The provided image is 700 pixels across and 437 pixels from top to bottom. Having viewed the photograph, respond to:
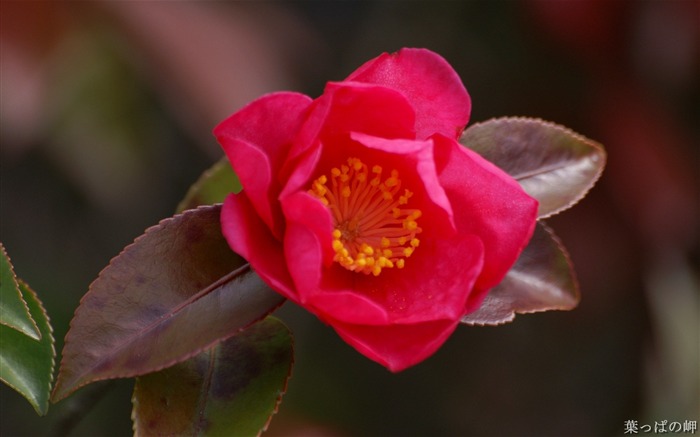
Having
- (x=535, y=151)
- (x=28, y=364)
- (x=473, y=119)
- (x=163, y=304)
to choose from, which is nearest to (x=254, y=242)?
(x=163, y=304)

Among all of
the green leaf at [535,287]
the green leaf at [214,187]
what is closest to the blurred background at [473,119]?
the green leaf at [214,187]

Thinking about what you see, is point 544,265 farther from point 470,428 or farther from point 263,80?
point 470,428

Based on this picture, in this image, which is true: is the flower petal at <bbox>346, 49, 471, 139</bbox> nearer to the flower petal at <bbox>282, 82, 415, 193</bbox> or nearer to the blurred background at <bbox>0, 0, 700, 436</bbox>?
the flower petal at <bbox>282, 82, 415, 193</bbox>

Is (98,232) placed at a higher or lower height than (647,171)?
higher

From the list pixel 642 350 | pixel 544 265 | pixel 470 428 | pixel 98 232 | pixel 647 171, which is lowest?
pixel 470 428

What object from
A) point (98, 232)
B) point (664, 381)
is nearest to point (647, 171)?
point (664, 381)

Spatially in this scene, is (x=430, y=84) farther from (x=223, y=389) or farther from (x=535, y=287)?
(x=223, y=389)

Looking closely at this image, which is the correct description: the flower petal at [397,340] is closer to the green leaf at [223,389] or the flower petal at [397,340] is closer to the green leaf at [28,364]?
the green leaf at [223,389]

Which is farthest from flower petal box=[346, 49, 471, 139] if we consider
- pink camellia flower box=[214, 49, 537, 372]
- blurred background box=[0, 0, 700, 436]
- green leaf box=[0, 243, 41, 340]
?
blurred background box=[0, 0, 700, 436]
